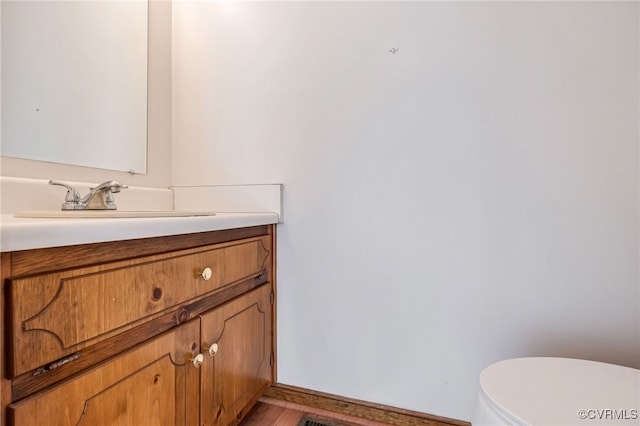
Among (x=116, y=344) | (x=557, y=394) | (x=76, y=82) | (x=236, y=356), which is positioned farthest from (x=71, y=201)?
(x=557, y=394)

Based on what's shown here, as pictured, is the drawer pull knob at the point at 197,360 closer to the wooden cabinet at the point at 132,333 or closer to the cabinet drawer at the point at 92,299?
the wooden cabinet at the point at 132,333

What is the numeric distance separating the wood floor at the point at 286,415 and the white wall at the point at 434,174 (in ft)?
0.32

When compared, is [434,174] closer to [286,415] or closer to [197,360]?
[197,360]

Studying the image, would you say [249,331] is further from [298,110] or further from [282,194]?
[298,110]

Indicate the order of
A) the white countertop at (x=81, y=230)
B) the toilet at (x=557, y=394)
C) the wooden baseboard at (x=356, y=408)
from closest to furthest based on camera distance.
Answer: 1. the white countertop at (x=81, y=230)
2. the toilet at (x=557, y=394)
3. the wooden baseboard at (x=356, y=408)

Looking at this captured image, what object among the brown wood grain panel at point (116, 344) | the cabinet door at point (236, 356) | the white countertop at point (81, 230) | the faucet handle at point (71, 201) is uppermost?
the faucet handle at point (71, 201)

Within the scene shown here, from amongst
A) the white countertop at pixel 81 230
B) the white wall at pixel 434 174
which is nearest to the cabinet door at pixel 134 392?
the white countertop at pixel 81 230

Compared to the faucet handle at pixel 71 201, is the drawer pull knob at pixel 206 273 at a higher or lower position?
lower

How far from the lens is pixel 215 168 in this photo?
1394 mm

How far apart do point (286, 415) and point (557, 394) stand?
92 cm

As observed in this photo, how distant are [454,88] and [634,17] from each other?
19.7 inches

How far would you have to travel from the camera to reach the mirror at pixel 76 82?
92 centimetres

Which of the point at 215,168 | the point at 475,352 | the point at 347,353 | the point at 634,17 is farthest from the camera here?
the point at 215,168

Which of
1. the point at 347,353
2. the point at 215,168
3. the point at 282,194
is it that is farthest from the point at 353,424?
the point at 215,168
